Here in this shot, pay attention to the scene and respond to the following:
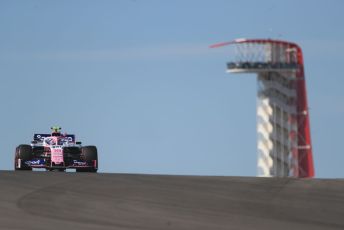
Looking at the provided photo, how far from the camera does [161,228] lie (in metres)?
16.9

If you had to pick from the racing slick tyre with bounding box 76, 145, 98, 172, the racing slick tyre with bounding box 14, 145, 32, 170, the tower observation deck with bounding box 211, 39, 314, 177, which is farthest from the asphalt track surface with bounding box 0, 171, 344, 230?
the tower observation deck with bounding box 211, 39, 314, 177

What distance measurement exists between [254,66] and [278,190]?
84.7m

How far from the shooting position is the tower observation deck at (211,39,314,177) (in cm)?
10838

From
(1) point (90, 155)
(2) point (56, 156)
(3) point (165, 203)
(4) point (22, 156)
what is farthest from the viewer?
(2) point (56, 156)

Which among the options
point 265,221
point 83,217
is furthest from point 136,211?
point 265,221

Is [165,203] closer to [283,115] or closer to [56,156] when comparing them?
[56,156]

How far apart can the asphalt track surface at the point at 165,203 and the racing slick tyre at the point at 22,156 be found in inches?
436

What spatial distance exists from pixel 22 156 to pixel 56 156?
4.18ft

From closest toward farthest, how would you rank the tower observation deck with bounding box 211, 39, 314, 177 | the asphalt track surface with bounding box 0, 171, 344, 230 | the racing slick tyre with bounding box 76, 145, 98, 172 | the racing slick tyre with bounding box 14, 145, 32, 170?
1. the asphalt track surface with bounding box 0, 171, 344, 230
2. the racing slick tyre with bounding box 14, 145, 32, 170
3. the racing slick tyre with bounding box 76, 145, 98, 172
4. the tower observation deck with bounding box 211, 39, 314, 177

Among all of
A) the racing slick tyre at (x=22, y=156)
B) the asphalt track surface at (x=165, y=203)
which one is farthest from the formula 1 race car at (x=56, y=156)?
the asphalt track surface at (x=165, y=203)

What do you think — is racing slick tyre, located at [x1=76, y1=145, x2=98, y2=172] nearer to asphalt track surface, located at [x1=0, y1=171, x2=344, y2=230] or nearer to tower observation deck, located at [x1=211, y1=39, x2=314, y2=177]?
asphalt track surface, located at [x1=0, y1=171, x2=344, y2=230]

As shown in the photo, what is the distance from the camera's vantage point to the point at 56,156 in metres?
34.9

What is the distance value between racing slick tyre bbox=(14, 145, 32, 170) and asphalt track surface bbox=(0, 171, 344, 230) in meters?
11.1

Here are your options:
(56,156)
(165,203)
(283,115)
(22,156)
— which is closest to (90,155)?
(56,156)
